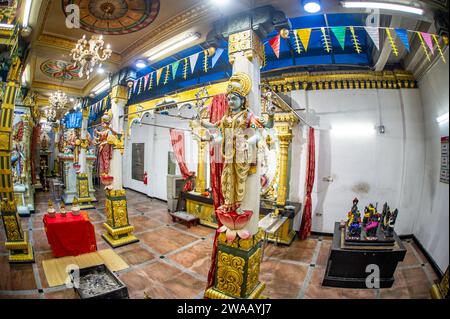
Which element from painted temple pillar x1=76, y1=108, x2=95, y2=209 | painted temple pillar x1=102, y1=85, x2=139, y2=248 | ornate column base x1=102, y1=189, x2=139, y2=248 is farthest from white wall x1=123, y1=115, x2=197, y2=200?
ornate column base x1=102, y1=189, x2=139, y2=248

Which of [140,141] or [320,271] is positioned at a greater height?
→ [140,141]

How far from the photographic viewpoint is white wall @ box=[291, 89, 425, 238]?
183 centimetres

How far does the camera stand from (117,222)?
3.81m

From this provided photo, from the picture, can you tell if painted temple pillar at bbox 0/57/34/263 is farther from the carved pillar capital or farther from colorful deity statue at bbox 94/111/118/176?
the carved pillar capital

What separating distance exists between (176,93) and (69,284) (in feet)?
11.0

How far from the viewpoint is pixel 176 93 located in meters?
3.50

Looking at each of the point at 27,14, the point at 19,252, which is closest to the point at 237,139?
the point at 27,14

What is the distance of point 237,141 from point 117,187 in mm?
3353

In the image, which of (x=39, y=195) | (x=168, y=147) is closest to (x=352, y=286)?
(x=168, y=147)

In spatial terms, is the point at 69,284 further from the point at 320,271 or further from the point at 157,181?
the point at 157,181

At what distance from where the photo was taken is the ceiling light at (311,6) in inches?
67.4

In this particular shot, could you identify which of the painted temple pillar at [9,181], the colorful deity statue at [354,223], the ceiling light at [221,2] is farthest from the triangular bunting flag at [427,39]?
the painted temple pillar at [9,181]

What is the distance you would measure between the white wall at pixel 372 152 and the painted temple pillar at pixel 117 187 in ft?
13.0
